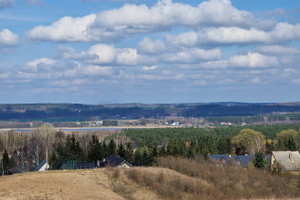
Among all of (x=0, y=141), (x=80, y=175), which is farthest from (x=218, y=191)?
(x=0, y=141)

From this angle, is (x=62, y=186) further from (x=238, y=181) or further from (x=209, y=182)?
(x=238, y=181)

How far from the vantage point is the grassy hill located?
154ft

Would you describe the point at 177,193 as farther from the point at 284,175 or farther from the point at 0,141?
the point at 0,141

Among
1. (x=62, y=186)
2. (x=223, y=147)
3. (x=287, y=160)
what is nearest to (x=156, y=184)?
(x=62, y=186)

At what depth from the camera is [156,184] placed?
183 feet

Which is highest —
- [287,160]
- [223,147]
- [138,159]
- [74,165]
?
[74,165]

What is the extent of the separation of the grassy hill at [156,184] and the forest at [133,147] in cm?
1722

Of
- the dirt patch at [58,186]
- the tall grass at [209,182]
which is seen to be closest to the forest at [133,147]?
the tall grass at [209,182]

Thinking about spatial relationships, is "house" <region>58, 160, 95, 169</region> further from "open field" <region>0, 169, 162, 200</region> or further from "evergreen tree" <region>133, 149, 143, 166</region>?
"open field" <region>0, 169, 162, 200</region>

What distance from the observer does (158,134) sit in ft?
557

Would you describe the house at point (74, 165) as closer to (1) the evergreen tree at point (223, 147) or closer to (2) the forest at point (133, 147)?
(2) the forest at point (133, 147)

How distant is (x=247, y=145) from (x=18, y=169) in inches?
2496

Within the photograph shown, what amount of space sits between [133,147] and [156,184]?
7425cm

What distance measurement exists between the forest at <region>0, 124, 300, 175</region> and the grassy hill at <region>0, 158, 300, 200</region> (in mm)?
17222
